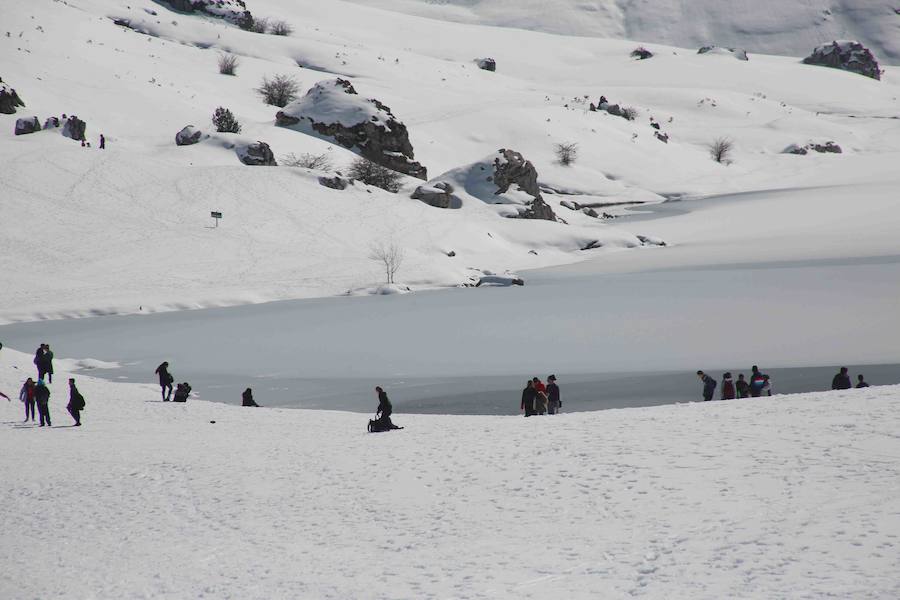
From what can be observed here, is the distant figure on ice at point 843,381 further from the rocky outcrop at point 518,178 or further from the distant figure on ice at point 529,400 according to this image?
the rocky outcrop at point 518,178

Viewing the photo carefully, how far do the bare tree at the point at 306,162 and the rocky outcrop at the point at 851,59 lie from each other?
114969mm

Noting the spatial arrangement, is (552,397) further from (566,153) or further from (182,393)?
(566,153)

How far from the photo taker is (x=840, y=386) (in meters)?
19.9

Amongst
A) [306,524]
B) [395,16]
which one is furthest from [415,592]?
[395,16]

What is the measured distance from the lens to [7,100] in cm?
6125

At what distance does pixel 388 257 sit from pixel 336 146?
2427cm

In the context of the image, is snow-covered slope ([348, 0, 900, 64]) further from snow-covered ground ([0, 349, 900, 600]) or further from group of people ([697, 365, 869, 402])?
snow-covered ground ([0, 349, 900, 600])

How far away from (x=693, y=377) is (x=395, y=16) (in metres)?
138

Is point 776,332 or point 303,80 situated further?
point 303,80

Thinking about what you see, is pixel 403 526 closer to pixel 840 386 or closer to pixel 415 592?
pixel 415 592

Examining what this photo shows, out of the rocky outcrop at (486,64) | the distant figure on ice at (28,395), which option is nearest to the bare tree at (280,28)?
the rocky outcrop at (486,64)

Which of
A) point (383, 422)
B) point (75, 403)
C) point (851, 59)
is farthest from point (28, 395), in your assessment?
point (851, 59)

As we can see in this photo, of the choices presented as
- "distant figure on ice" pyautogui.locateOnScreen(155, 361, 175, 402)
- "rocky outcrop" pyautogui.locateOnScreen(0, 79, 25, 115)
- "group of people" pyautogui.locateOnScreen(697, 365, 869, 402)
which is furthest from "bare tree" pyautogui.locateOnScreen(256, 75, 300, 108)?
"group of people" pyautogui.locateOnScreen(697, 365, 869, 402)

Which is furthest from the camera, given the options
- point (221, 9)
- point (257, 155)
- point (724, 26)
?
point (724, 26)
